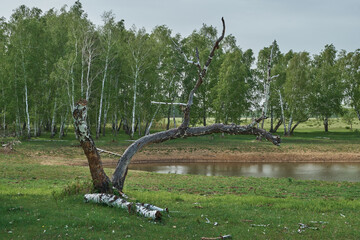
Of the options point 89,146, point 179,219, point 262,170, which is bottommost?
point 262,170

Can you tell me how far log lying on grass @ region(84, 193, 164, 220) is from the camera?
9.11 metres

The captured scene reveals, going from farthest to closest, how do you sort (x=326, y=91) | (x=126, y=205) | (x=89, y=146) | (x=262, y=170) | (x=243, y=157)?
(x=326, y=91) < (x=243, y=157) < (x=262, y=170) < (x=89, y=146) < (x=126, y=205)

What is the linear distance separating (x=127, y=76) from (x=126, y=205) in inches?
1690

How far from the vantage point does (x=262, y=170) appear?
3359cm

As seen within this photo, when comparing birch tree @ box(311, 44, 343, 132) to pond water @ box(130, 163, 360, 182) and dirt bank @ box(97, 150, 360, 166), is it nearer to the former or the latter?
dirt bank @ box(97, 150, 360, 166)

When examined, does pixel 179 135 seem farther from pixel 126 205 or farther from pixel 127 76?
pixel 127 76

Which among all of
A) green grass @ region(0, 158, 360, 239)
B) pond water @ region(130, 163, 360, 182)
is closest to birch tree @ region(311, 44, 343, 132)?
pond water @ region(130, 163, 360, 182)

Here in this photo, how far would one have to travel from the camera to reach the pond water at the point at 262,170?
29328 millimetres

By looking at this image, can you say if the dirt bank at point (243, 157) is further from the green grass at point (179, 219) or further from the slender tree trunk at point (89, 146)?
the slender tree trunk at point (89, 146)

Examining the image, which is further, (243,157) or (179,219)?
(243,157)

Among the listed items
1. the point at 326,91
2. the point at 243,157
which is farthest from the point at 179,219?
the point at 326,91

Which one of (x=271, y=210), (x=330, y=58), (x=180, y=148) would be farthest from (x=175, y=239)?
(x=330, y=58)

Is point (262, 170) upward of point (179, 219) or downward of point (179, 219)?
downward

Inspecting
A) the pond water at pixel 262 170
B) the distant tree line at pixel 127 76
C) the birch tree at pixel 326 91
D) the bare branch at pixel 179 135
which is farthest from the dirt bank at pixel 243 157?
the bare branch at pixel 179 135
